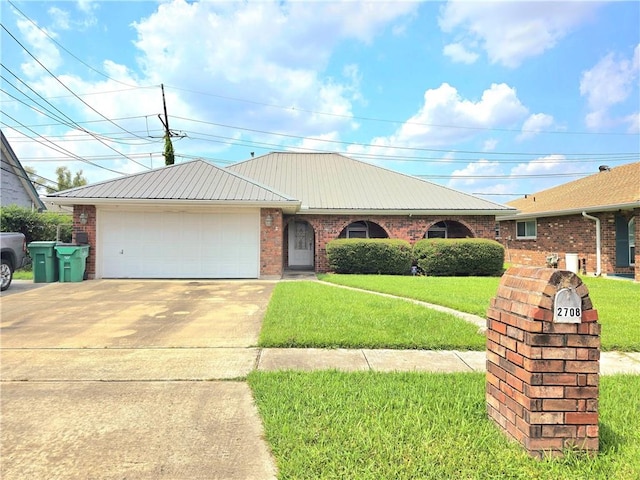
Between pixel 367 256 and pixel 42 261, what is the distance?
10459mm

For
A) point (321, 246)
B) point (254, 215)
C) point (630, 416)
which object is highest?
point (254, 215)

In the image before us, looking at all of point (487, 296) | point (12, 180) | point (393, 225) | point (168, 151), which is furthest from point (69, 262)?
point (168, 151)

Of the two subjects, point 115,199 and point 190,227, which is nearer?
point 115,199

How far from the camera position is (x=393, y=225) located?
15.9 m

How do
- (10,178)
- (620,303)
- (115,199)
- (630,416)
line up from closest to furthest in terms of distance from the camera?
(630,416) < (620,303) < (115,199) < (10,178)

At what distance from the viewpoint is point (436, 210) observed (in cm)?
1546

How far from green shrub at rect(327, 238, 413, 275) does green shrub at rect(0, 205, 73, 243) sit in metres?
11.9

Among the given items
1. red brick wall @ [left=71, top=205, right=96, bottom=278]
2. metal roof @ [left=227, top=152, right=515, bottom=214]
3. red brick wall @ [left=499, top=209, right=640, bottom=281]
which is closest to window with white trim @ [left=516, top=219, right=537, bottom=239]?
red brick wall @ [left=499, top=209, right=640, bottom=281]

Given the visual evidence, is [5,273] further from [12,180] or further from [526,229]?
[526,229]

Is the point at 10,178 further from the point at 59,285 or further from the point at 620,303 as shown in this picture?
the point at 620,303

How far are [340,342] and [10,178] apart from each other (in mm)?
24439

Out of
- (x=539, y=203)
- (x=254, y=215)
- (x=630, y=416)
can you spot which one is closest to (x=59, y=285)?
(x=254, y=215)

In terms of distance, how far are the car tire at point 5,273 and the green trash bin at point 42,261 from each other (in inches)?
50.2

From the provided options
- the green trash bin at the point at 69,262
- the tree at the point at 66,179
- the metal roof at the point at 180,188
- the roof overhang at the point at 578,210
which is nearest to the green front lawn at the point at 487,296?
the roof overhang at the point at 578,210
